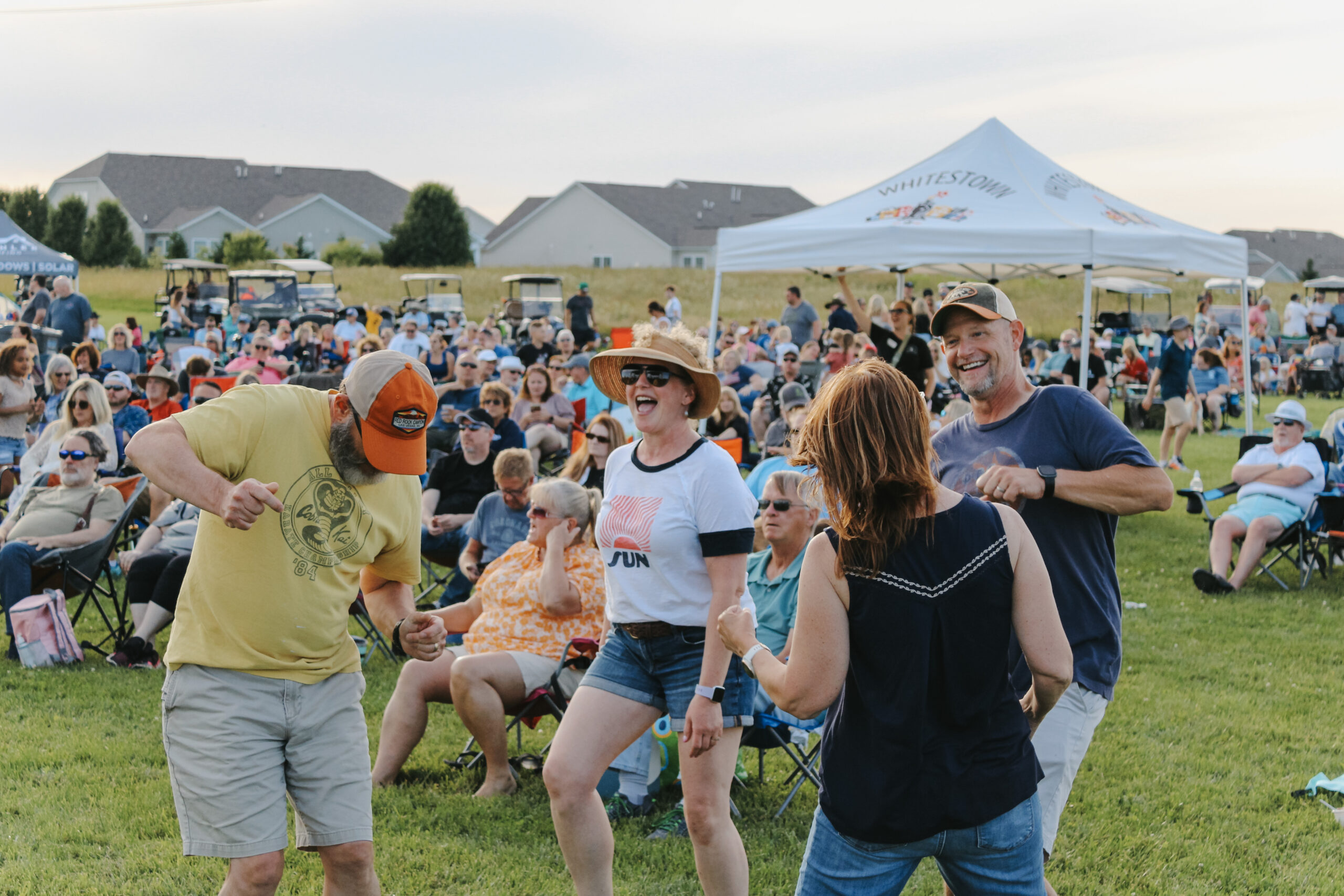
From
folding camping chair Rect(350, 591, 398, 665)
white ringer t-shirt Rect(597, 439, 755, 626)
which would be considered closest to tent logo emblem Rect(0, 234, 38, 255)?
folding camping chair Rect(350, 591, 398, 665)

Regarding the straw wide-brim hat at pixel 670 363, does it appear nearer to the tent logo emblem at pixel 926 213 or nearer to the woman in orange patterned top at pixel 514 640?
the woman in orange patterned top at pixel 514 640

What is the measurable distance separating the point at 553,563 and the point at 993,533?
295cm

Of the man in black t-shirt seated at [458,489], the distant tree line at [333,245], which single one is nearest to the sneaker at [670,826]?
the man in black t-shirt seated at [458,489]

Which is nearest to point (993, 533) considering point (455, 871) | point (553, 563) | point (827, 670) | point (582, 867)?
point (827, 670)

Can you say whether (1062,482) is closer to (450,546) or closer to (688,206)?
(450,546)

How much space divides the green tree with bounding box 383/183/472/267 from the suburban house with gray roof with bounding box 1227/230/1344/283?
2128 inches

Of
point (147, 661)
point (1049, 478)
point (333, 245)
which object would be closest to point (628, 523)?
point (1049, 478)

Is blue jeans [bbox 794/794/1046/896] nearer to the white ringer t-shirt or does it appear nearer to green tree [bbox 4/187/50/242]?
the white ringer t-shirt

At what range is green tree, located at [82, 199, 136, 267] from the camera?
5159 cm

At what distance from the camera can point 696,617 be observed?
3146mm

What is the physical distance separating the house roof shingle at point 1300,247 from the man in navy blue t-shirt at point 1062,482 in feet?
279

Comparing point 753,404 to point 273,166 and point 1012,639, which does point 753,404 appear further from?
point 273,166

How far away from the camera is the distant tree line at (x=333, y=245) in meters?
51.7

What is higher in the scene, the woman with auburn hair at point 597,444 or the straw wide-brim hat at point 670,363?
the straw wide-brim hat at point 670,363
